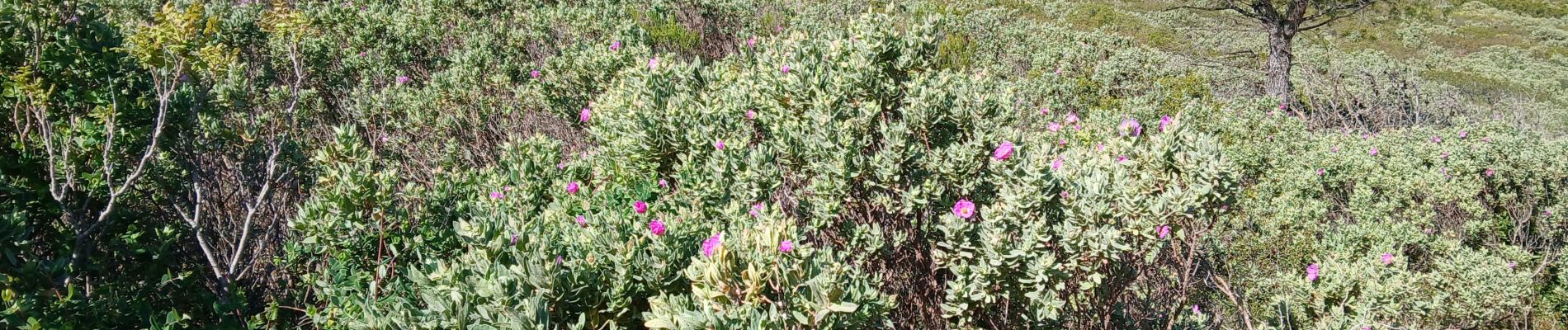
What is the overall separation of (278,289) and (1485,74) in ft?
68.2

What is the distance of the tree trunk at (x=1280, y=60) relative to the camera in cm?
847

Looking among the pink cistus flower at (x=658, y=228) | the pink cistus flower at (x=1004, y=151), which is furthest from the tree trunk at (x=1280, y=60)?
the pink cistus flower at (x=658, y=228)

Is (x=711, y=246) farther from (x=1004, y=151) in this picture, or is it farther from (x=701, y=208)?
(x=1004, y=151)

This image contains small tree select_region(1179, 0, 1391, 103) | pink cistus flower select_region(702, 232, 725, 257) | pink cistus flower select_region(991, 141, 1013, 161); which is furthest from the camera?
small tree select_region(1179, 0, 1391, 103)

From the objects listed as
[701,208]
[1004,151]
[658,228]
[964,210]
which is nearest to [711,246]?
[658,228]

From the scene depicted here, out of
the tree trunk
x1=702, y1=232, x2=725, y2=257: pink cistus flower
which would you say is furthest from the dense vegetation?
the tree trunk

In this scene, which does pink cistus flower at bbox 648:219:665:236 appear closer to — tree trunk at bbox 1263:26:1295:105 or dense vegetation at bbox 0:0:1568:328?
dense vegetation at bbox 0:0:1568:328

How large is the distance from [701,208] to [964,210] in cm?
88

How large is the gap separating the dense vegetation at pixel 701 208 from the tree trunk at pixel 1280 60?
11.7 feet

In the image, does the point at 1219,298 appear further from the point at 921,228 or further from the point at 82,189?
the point at 82,189

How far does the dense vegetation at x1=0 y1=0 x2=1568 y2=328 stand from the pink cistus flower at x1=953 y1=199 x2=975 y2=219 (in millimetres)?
18

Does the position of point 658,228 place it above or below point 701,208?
above

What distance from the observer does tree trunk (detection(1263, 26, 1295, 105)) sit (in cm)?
847

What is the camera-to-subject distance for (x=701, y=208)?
100 inches
